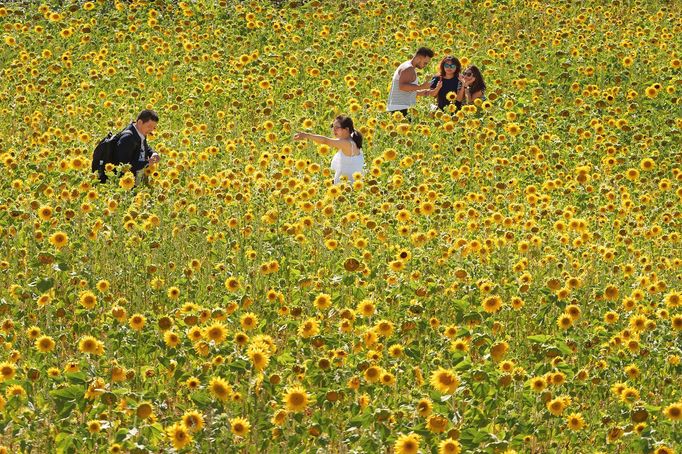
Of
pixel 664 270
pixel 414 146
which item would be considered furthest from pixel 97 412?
pixel 414 146

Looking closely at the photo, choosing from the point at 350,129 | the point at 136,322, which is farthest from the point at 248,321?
A: the point at 350,129

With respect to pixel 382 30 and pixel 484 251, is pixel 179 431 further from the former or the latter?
pixel 382 30

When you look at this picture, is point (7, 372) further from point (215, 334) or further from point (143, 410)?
point (215, 334)

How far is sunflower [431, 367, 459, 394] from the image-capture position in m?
5.10

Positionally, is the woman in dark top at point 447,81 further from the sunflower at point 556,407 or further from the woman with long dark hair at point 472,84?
the sunflower at point 556,407

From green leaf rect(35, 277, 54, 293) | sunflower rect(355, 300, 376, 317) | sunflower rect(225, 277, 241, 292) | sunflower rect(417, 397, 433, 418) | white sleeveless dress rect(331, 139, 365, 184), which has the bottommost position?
sunflower rect(417, 397, 433, 418)

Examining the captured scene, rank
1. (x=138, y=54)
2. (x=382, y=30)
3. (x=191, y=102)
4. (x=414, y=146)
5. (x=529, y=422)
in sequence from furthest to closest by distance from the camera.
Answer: (x=382, y=30) < (x=138, y=54) < (x=191, y=102) < (x=414, y=146) < (x=529, y=422)

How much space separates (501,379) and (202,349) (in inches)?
59.0

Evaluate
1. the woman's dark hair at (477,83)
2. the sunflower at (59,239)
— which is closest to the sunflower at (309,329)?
the sunflower at (59,239)

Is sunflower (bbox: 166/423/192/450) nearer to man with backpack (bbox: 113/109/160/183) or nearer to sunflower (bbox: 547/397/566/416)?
sunflower (bbox: 547/397/566/416)

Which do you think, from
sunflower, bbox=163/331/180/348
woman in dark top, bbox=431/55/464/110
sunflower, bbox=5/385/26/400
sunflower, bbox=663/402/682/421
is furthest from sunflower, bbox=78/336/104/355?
woman in dark top, bbox=431/55/464/110

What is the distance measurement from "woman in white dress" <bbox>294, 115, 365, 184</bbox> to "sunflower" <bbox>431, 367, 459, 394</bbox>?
523 cm

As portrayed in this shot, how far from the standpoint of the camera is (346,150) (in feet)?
33.8

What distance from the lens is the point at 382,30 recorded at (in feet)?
53.2
